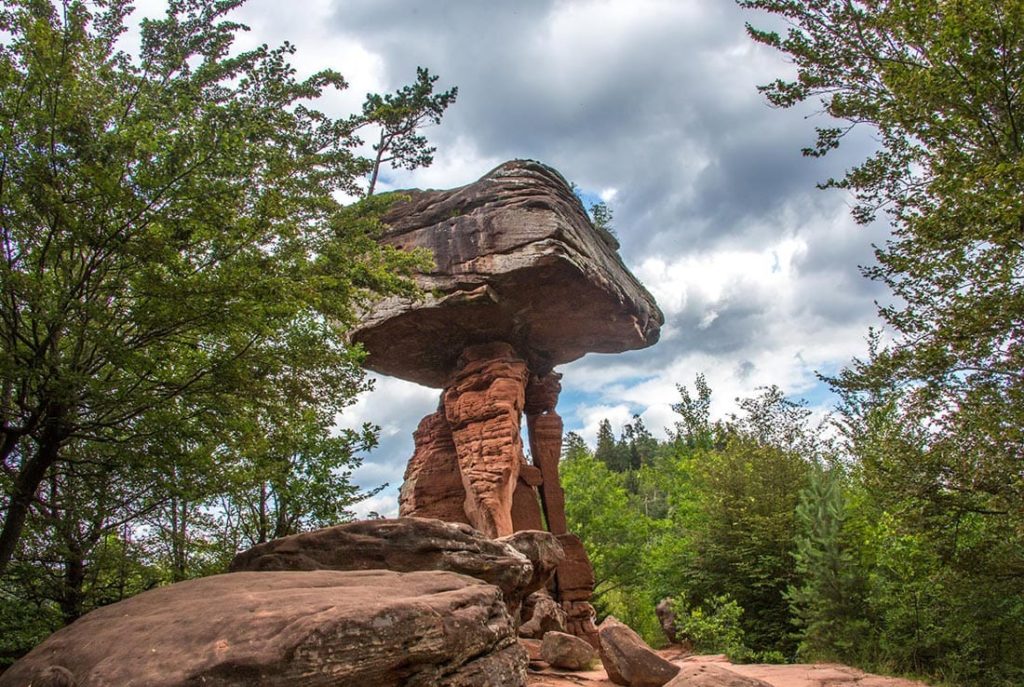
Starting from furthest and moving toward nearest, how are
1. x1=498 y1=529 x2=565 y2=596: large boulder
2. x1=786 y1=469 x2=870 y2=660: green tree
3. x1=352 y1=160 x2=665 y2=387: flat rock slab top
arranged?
x1=352 y1=160 x2=665 y2=387: flat rock slab top → x1=786 y1=469 x2=870 y2=660: green tree → x1=498 y1=529 x2=565 y2=596: large boulder

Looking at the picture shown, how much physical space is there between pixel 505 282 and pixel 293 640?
1139cm

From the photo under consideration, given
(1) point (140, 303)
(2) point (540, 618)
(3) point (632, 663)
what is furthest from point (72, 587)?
(2) point (540, 618)

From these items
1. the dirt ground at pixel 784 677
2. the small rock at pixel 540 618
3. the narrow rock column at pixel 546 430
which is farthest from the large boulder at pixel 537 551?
the narrow rock column at pixel 546 430

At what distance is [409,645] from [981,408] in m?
9.11

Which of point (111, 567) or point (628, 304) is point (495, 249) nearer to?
point (628, 304)

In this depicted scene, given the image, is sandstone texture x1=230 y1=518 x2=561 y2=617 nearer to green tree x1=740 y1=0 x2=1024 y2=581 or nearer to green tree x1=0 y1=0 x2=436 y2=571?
green tree x1=0 y1=0 x2=436 y2=571

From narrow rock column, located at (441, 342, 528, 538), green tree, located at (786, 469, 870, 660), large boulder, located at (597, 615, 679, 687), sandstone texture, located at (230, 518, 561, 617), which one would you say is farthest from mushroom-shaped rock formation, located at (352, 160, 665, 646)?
sandstone texture, located at (230, 518, 561, 617)

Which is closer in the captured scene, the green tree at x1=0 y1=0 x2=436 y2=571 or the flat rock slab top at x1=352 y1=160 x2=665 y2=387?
the green tree at x1=0 y1=0 x2=436 y2=571

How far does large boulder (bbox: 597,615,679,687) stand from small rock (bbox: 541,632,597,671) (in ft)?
4.09

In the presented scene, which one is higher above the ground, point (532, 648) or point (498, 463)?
point (498, 463)

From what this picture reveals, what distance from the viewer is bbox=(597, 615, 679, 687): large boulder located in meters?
7.75

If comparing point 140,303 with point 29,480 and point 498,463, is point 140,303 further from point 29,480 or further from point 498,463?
point 498,463

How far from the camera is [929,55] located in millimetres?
8609

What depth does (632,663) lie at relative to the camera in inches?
308
